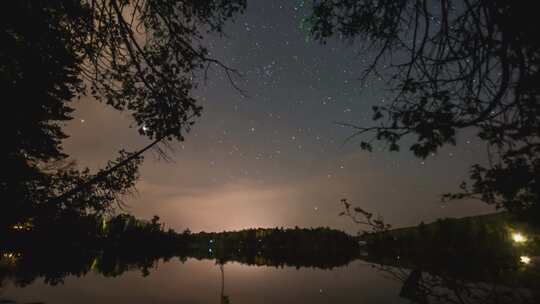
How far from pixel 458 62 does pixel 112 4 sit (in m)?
5.47

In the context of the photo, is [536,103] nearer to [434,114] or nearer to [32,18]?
[434,114]

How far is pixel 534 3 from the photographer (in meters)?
3.46

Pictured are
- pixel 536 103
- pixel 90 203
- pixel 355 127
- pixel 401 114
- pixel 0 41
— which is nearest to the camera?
pixel 355 127

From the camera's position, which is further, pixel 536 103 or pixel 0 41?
pixel 0 41

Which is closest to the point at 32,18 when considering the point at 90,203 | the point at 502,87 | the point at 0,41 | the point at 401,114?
the point at 0,41

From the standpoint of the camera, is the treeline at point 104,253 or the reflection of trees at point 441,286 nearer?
the reflection of trees at point 441,286

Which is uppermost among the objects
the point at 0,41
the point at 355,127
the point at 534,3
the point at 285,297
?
the point at 0,41

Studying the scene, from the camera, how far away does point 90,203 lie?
9344 millimetres

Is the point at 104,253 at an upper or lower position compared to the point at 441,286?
upper

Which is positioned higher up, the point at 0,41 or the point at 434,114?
the point at 0,41

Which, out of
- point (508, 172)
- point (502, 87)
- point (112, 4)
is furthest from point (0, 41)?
point (508, 172)

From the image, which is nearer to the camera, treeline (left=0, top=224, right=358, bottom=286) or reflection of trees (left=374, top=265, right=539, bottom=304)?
reflection of trees (left=374, top=265, right=539, bottom=304)

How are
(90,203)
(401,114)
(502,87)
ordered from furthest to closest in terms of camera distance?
(90,203), (401,114), (502,87)

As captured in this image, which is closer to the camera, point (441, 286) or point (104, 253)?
point (441, 286)
